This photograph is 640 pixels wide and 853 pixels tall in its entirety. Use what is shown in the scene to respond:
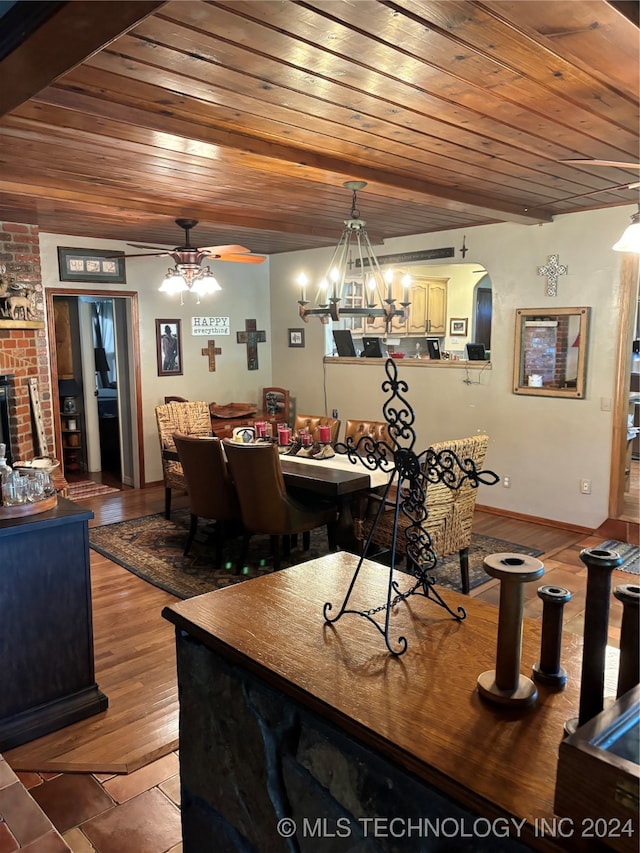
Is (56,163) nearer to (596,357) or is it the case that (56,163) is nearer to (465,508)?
(465,508)

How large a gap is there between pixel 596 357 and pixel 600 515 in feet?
4.07

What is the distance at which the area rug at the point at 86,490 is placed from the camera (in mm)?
6320

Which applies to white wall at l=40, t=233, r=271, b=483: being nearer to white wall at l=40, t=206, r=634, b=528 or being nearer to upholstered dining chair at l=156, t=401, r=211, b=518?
white wall at l=40, t=206, r=634, b=528

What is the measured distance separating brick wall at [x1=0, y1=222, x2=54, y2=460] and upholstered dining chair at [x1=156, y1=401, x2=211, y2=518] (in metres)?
1.05

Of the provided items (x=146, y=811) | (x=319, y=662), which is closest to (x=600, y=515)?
(x=146, y=811)

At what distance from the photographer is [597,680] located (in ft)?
3.05

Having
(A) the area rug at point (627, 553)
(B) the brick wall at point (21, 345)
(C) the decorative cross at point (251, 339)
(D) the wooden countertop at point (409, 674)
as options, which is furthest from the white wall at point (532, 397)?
(D) the wooden countertop at point (409, 674)

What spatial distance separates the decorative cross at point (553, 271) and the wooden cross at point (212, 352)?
364cm

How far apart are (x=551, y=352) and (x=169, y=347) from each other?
12.7ft

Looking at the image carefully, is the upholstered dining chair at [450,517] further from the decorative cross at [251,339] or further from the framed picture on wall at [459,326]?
the framed picture on wall at [459,326]

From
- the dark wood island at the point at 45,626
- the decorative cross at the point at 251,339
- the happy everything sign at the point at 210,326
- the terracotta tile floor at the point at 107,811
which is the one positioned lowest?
the terracotta tile floor at the point at 107,811

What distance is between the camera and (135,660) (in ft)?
10.3

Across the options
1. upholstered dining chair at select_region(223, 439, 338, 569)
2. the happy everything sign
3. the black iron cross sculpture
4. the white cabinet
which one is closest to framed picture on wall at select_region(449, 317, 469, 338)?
the white cabinet

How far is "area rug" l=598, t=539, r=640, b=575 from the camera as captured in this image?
4277mm
